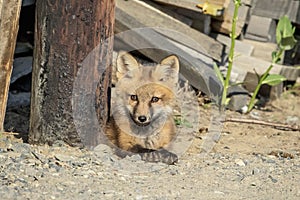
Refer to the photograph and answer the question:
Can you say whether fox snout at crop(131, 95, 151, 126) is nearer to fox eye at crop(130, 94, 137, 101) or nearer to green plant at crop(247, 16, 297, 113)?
fox eye at crop(130, 94, 137, 101)

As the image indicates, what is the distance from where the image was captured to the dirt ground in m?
3.80

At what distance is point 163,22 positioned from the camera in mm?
6539

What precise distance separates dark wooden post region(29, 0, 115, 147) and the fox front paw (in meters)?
0.43

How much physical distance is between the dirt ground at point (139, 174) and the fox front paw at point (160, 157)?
0.07m

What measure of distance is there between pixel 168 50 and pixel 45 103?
6.73 ft

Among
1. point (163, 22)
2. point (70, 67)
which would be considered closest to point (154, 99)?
point (70, 67)

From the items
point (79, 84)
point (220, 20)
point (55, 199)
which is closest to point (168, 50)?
point (220, 20)

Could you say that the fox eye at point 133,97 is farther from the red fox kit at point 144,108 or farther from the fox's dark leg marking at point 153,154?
the fox's dark leg marking at point 153,154

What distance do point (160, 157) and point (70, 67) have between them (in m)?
0.98

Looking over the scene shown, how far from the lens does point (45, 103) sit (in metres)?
4.50

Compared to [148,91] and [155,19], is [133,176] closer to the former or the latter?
[148,91]

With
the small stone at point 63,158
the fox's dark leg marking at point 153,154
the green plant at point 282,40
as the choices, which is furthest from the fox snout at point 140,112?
the green plant at point 282,40

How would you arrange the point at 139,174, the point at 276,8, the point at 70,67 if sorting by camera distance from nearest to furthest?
the point at 139,174, the point at 70,67, the point at 276,8

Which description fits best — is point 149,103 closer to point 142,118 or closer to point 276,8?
point 142,118
